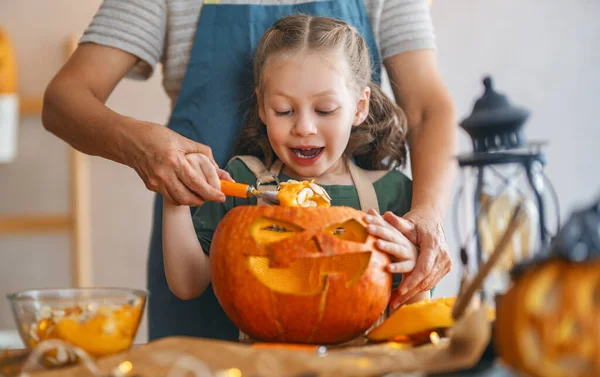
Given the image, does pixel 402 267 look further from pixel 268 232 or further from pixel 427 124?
pixel 427 124

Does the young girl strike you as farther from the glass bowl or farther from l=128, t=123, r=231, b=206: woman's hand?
the glass bowl

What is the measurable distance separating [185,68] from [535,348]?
1.03 metres

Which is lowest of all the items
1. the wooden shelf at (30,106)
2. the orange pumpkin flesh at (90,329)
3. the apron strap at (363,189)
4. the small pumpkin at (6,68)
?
the orange pumpkin flesh at (90,329)

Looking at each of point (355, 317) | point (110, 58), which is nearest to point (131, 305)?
point (355, 317)

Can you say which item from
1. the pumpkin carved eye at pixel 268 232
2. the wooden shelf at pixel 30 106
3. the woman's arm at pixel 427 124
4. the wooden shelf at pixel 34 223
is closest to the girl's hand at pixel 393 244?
the pumpkin carved eye at pixel 268 232

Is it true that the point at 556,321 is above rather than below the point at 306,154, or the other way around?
below

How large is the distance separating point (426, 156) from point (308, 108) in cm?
26

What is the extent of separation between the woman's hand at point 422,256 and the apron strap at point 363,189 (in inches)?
9.5

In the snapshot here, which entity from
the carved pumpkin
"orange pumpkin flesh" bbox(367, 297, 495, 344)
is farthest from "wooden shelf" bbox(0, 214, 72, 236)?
the carved pumpkin

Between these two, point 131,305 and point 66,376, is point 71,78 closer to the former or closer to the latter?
point 131,305

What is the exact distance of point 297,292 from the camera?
88 cm

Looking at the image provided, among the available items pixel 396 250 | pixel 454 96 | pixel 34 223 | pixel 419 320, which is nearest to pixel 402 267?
pixel 396 250

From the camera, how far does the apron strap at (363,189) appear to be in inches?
51.1

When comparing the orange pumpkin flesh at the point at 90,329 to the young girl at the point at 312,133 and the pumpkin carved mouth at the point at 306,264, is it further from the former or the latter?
the young girl at the point at 312,133
